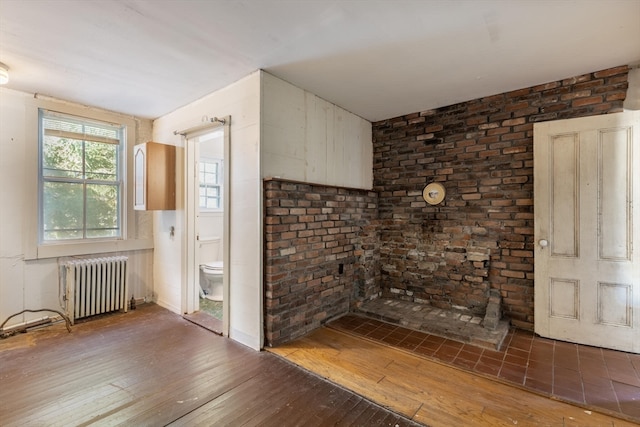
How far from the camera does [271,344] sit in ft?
9.00

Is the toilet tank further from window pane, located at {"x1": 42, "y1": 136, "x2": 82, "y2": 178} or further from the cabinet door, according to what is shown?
window pane, located at {"x1": 42, "y1": 136, "x2": 82, "y2": 178}

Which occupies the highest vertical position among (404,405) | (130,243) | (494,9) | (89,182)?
(494,9)

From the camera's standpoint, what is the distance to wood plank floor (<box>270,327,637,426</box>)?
5.97 ft

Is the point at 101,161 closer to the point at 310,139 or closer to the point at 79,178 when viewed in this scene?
the point at 79,178

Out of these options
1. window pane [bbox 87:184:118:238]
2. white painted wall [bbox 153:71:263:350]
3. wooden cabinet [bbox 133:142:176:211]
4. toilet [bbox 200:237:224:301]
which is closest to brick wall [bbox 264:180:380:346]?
white painted wall [bbox 153:71:263:350]

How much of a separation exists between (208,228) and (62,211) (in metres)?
1.87

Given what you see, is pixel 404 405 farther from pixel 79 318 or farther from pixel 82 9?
pixel 79 318

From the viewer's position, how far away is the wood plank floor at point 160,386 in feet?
6.02

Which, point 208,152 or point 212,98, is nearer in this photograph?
point 212,98

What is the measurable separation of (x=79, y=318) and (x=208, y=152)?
2932 millimetres

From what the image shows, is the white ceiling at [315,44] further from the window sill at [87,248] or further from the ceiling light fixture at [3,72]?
the window sill at [87,248]

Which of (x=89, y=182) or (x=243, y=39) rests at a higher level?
(x=243, y=39)

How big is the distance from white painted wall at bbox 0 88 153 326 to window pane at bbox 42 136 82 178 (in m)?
0.13

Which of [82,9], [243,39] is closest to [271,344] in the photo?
[243,39]
